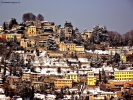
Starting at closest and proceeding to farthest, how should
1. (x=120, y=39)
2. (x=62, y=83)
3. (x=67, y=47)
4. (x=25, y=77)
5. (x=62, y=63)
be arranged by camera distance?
1. (x=62, y=83)
2. (x=25, y=77)
3. (x=62, y=63)
4. (x=67, y=47)
5. (x=120, y=39)

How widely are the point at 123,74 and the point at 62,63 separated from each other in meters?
1.88

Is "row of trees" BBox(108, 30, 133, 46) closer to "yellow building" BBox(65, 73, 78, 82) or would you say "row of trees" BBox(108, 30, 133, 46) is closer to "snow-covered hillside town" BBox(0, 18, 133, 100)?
"snow-covered hillside town" BBox(0, 18, 133, 100)

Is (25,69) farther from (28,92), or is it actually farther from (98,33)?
(98,33)

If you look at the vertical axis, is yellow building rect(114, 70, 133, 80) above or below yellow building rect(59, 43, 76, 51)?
below

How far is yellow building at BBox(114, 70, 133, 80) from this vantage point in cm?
1381

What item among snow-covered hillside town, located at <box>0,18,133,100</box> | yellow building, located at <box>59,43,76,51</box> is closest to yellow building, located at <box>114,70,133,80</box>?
snow-covered hillside town, located at <box>0,18,133,100</box>

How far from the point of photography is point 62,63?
48.5 feet

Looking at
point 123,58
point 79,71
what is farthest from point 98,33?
point 79,71

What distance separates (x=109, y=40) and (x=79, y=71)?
10.4 ft

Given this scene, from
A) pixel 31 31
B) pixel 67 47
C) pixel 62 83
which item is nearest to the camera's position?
pixel 62 83

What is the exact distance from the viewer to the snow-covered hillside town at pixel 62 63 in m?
12.7

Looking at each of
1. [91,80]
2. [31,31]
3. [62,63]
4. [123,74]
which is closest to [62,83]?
[91,80]

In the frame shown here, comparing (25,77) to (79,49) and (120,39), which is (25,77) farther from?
(120,39)

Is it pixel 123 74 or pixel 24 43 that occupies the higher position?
pixel 24 43
